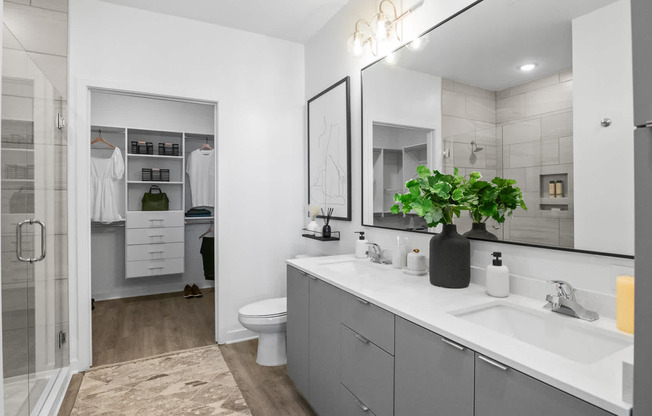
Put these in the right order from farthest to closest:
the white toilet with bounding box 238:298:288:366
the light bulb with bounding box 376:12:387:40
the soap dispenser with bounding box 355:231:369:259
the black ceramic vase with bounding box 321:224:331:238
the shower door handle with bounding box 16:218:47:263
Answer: the black ceramic vase with bounding box 321:224:331:238
the white toilet with bounding box 238:298:288:366
the soap dispenser with bounding box 355:231:369:259
the light bulb with bounding box 376:12:387:40
the shower door handle with bounding box 16:218:47:263

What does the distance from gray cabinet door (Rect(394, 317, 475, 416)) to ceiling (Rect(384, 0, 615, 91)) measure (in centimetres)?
107

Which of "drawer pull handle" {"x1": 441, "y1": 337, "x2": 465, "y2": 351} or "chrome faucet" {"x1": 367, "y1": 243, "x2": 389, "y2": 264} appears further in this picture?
"chrome faucet" {"x1": 367, "y1": 243, "x2": 389, "y2": 264}

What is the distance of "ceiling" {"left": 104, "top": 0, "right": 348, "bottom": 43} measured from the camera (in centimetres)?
260

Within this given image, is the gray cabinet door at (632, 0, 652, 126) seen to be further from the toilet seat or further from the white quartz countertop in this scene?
the toilet seat

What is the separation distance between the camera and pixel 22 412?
1624 mm

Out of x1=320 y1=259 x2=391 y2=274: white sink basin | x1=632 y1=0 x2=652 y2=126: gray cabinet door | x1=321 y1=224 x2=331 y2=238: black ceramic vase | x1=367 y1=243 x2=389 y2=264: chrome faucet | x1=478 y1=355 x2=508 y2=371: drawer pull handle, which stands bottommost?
x1=478 y1=355 x2=508 y2=371: drawer pull handle

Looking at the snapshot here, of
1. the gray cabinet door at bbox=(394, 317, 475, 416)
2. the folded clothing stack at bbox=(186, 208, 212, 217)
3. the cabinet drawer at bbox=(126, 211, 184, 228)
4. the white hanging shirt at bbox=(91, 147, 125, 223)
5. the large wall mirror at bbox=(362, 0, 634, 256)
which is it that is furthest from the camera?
the folded clothing stack at bbox=(186, 208, 212, 217)

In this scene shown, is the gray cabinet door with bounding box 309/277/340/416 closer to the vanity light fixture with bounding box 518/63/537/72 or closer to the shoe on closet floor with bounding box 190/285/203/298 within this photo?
the vanity light fixture with bounding box 518/63/537/72

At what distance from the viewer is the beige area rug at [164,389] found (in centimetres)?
202

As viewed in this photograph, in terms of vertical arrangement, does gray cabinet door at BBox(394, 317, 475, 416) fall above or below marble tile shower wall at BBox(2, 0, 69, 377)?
below

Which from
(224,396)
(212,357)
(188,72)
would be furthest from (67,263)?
(188,72)

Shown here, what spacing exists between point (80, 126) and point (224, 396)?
6.90 ft

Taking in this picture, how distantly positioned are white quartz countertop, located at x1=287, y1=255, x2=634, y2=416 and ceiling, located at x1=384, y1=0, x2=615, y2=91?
90 centimetres

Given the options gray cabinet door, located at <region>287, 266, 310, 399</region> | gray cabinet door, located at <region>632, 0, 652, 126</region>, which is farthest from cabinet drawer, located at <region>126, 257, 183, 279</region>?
gray cabinet door, located at <region>632, 0, 652, 126</region>
